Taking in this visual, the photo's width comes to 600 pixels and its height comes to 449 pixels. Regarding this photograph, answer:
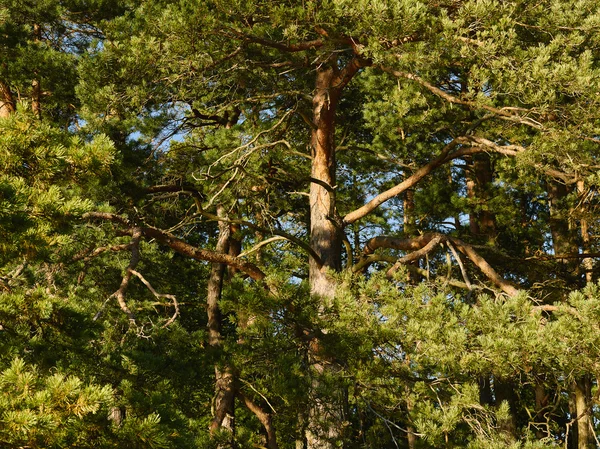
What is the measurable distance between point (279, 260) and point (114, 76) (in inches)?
261

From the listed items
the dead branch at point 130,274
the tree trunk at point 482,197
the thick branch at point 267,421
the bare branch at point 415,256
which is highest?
the tree trunk at point 482,197

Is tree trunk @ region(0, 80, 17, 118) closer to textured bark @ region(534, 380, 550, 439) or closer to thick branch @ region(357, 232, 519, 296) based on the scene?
thick branch @ region(357, 232, 519, 296)

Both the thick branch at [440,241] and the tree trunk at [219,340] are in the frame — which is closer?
the thick branch at [440,241]

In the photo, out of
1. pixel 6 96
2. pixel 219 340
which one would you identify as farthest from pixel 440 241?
pixel 6 96

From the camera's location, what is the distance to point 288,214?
1089 centimetres

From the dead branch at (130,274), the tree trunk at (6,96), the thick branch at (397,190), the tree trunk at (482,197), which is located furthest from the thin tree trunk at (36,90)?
the tree trunk at (482,197)

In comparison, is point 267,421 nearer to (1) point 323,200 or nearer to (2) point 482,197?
(1) point 323,200

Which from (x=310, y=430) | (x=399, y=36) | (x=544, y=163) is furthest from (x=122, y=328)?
(x=544, y=163)

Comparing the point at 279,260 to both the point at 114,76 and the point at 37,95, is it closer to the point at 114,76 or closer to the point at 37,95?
the point at 37,95

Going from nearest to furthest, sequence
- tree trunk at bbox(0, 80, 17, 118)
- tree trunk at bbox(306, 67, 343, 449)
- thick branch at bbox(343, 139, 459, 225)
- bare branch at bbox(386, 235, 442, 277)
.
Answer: bare branch at bbox(386, 235, 442, 277) → tree trunk at bbox(306, 67, 343, 449) → thick branch at bbox(343, 139, 459, 225) → tree trunk at bbox(0, 80, 17, 118)

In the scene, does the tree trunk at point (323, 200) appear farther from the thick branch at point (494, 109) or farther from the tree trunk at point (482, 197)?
the tree trunk at point (482, 197)

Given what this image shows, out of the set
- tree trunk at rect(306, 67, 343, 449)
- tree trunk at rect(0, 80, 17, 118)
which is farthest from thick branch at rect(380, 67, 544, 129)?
tree trunk at rect(0, 80, 17, 118)

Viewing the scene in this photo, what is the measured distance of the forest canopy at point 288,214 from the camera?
4.40 m

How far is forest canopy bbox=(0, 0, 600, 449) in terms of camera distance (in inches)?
173
